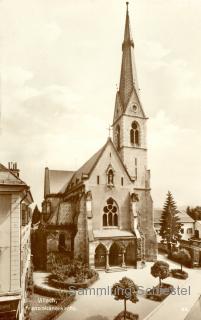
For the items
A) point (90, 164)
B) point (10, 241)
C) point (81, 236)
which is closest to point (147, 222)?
point (81, 236)

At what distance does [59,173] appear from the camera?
4544cm

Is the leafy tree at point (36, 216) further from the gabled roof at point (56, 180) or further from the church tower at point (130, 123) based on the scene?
the church tower at point (130, 123)

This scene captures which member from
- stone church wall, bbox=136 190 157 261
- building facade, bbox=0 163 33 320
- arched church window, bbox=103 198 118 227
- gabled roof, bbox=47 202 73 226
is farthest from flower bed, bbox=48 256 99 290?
stone church wall, bbox=136 190 157 261

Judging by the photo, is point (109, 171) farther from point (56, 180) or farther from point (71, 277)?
point (56, 180)

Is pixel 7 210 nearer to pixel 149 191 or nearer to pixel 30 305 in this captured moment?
pixel 30 305

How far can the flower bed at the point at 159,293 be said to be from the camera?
21.9 metres

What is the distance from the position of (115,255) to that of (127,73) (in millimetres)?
24035

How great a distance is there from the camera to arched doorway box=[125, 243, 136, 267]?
31489 millimetres

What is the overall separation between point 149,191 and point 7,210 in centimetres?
2481

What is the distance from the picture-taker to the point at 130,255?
31641mm

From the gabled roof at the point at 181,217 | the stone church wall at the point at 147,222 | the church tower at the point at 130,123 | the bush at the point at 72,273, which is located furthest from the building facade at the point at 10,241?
the gabled roof at the point at 181,217

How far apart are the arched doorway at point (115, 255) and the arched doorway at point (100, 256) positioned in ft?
3.72

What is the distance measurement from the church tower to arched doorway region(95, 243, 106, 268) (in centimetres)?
1038

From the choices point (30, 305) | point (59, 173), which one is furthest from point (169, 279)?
point (59, 173)
